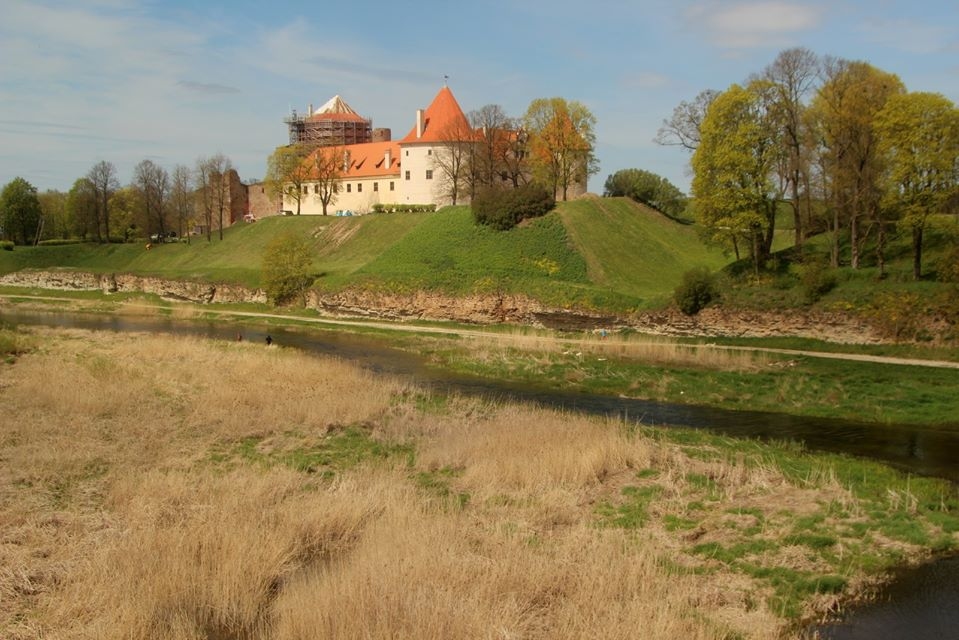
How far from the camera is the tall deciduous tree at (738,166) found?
3894 centimetres

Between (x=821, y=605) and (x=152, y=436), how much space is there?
14227 mm

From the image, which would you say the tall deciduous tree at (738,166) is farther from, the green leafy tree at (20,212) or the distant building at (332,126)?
the green leafy tree at (20,212)

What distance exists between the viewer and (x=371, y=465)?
15484mm

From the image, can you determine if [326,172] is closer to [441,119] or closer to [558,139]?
[441,119]

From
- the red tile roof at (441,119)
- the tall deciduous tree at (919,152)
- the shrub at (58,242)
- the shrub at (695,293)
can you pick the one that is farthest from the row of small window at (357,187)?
the tall deciduous tree at (919,152)

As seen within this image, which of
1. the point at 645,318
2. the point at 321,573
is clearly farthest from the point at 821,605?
the point at 645,318

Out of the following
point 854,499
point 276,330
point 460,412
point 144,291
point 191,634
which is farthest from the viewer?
point 144,291

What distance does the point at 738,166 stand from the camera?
39.0 meters

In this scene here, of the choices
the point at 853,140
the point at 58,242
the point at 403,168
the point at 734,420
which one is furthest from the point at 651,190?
the point at 58,242

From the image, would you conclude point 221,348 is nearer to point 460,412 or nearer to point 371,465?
point 460,412

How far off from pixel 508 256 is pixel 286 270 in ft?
52.6

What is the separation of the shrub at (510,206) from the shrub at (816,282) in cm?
2467

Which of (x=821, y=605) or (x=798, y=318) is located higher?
(x=798, y=318)

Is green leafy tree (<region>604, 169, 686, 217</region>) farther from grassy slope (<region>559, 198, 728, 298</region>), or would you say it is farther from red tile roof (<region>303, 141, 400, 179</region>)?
red tile roof (<region>303, 141, 400, 179</region>)
